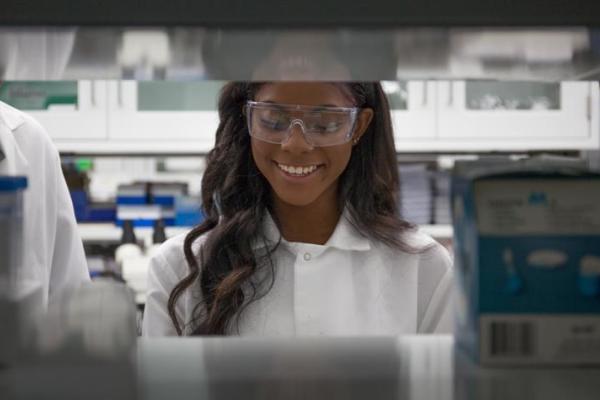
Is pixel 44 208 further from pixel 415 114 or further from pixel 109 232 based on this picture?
Answer: pixel 415 114

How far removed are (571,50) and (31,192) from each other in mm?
1447

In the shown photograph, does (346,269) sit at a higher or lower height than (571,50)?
lower

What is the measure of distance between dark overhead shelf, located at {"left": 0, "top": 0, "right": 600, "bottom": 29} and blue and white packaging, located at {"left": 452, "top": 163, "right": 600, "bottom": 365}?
0.52 ft

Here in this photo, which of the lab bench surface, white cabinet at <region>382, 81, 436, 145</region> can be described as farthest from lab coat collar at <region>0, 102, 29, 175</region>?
white cabinet at <region>382, 81, 436, 145</region>

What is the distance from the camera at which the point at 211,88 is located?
376 cm

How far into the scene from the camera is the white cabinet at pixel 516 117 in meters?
3.62

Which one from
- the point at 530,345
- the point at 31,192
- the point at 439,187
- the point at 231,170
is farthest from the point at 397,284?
the point at 439,187

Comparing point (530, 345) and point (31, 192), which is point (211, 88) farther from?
point (530, 345)

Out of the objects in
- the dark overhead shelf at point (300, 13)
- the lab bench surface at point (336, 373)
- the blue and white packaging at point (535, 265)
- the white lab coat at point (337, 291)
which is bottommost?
the white lab coat at point (337, 291)

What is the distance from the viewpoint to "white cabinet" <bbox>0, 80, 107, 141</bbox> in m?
3.53

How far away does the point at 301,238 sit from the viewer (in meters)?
1.90

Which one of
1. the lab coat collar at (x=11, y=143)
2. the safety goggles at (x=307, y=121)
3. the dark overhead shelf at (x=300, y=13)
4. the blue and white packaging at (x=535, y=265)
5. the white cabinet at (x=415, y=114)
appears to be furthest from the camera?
the white cabinet at (x=415, y=114)

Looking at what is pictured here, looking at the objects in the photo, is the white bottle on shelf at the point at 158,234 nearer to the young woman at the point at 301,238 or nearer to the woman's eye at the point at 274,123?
the young woman at the point at 301,238

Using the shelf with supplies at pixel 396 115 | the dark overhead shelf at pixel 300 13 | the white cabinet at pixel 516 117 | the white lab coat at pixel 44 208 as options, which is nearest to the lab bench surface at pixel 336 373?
the dark overhead shelf at pixel 300 13
